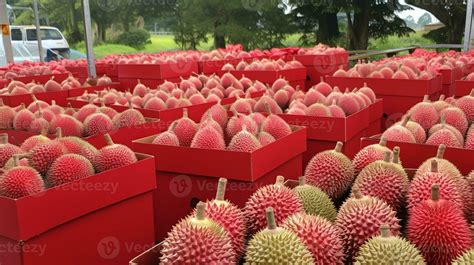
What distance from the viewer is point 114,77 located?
607 cm

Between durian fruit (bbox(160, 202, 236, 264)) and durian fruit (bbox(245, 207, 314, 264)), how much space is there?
75mm

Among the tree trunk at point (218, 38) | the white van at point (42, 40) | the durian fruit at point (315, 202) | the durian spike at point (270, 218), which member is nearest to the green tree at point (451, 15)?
the tree trunk at point (218, 38)

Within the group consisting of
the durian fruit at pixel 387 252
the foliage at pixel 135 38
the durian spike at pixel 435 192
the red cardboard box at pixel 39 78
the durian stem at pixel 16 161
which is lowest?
the durian fruit at pixel 387 252

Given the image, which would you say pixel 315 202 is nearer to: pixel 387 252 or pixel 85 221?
pixel 387 252

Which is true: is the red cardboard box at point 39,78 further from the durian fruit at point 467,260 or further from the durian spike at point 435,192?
the durian fruit at point 467,260

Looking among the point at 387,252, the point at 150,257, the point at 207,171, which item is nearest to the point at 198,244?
the point at 150,257

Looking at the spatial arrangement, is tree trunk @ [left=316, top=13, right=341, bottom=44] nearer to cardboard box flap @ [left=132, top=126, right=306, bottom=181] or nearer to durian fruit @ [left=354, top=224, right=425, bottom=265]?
cardboard box flap @ [left=132, top=126, right=306, bottom=181]

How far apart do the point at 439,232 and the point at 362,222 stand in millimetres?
219

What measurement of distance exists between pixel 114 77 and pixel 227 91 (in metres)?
2.52

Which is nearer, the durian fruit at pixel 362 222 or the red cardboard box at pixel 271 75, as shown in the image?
the durian fruit at pixel 362 222

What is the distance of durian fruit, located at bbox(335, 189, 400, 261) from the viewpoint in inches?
51.7

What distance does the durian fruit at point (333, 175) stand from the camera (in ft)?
5.93

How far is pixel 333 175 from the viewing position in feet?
5.94

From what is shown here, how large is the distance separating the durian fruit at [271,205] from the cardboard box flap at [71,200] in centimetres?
76
